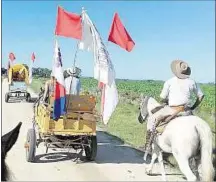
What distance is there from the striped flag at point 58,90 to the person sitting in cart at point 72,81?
0.53 m

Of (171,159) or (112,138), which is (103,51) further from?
(112,138)

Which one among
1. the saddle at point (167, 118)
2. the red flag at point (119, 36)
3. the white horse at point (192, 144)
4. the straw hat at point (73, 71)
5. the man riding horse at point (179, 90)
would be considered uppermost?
the red flag at point (119, 36)

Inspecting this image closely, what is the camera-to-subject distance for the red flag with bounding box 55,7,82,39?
332 inches

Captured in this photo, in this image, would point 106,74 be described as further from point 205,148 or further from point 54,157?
point 205,148

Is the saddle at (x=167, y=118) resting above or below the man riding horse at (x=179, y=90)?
below

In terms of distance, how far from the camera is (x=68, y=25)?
27.9 ft

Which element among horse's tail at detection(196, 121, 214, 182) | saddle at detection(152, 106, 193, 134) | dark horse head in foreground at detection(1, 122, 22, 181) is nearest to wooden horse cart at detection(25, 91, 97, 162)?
saddle at detection(152, 106, 193, 134)

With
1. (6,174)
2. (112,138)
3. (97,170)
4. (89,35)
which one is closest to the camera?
(6,174)

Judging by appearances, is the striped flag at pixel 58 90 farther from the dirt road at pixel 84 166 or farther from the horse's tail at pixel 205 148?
the horse's tail at pixel 205 148

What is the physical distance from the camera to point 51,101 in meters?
8.52

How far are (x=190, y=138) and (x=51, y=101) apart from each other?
2985mm

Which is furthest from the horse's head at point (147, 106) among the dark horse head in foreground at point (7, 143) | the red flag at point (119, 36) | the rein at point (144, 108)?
the dark horse head in foreground at point (7, 143)

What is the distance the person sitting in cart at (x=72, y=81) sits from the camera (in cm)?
870

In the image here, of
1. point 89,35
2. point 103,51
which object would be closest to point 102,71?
point 103,51
